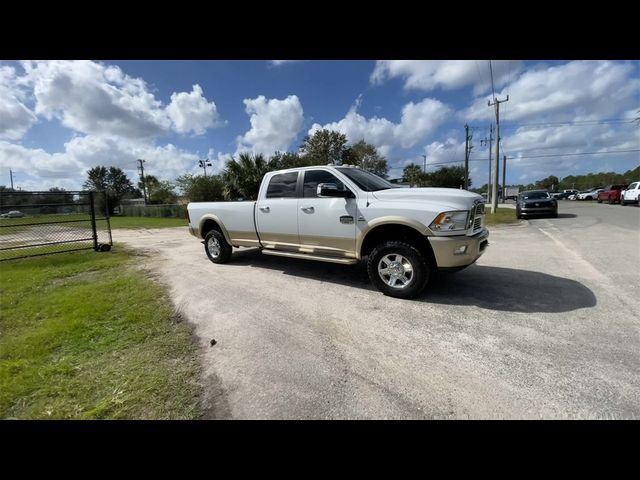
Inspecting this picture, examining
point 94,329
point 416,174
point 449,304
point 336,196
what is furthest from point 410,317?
point 416,174

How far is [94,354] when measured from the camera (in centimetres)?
292

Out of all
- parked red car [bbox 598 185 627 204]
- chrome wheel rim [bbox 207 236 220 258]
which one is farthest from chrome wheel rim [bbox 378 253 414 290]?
parked red car [bbox 598 185 627 204]

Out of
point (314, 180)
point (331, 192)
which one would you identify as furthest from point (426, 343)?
Result: point (314, 180)

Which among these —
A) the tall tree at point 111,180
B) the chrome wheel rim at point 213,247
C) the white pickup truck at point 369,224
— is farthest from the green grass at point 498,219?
the tall tree at point 111,180

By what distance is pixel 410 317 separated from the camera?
11.8ft

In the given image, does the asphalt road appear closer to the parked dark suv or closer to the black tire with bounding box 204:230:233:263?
the black tire with bounding box 204:230:233:263

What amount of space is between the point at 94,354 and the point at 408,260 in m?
3.65

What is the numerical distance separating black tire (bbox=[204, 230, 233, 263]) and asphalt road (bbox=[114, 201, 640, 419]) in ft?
3.52

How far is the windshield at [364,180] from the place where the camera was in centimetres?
471

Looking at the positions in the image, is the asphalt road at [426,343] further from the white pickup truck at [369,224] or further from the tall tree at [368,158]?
the tall tree at [368,158]

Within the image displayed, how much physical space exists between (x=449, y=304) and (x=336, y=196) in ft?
7.18

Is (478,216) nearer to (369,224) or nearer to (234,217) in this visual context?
(369,224)
